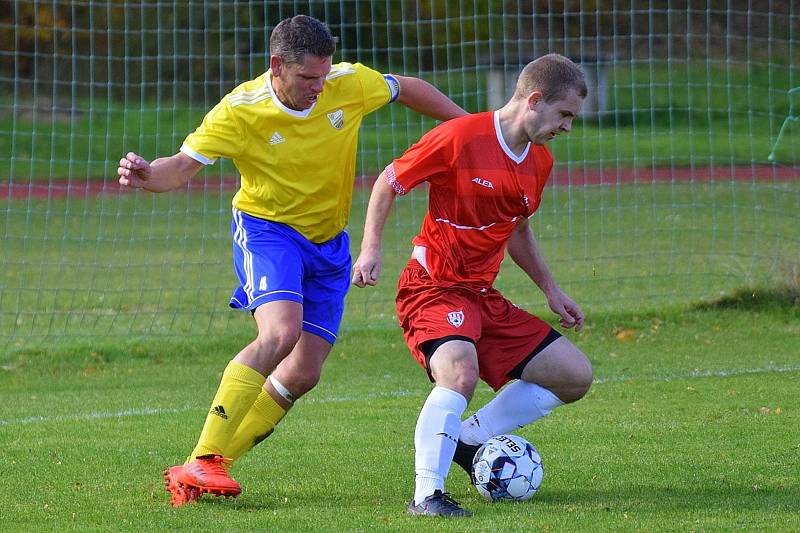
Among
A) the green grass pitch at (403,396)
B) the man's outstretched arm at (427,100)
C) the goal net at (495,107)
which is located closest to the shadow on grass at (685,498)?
the green grass pitch at (403,396)

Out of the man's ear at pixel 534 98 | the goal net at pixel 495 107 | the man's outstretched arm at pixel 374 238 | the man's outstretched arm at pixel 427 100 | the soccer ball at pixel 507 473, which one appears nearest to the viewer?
the man's outstretched arm at pixel 374 238

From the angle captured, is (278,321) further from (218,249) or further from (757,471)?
(218,249)

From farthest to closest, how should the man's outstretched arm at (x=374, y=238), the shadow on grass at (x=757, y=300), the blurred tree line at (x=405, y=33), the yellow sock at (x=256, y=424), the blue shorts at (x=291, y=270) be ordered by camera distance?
the blurred tree line at (x=405, y=33) → the shadow on grass at (x=757, y=300) → the yellow sock at (x=256, y=424) → the blue shorts at (x=291, y=270) → the man's outstretched arm at (x=374, y=238)

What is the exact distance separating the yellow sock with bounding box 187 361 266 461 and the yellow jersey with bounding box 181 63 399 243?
0.72 metres

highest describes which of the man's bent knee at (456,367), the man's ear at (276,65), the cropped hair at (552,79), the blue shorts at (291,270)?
the man's ear at (276,65)

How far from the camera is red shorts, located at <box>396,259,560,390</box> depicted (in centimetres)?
521

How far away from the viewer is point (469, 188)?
523 centimetres

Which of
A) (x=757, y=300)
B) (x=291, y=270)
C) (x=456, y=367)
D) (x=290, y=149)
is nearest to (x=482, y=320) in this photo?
(x=456, y=367)

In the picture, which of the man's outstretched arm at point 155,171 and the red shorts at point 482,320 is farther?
the red shorts at point 482,320

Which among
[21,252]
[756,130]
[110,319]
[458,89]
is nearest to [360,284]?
[110,319]

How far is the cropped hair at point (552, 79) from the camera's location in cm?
504

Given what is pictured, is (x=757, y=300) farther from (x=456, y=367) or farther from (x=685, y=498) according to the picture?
(x=456, y=367)

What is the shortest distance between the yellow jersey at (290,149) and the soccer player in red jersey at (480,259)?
410 mm

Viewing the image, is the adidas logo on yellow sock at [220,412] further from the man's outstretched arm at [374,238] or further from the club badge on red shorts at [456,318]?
the club badge on red shorts at [456,318]
